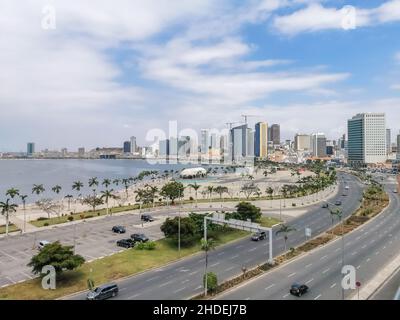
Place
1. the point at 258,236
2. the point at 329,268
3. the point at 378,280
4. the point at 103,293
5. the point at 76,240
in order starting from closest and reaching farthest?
the point at 103,293, the point at 378,280, the point at 329,268, the point at 76,240, the point at 258,236

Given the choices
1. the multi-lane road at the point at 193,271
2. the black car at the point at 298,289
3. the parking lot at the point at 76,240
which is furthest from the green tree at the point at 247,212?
the black car at the point at 298,289

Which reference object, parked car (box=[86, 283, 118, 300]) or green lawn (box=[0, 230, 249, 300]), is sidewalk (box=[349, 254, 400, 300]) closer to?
green lawn (box=[0, 230, 249, 300])

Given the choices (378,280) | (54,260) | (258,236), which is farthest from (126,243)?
(378,280)

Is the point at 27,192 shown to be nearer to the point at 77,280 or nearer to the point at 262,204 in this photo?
the point at 262,204

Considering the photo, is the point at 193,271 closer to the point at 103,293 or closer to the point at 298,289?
the point at 103,293

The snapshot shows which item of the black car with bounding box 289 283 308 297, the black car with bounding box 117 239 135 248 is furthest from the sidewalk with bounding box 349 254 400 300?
the black car with bounding box 117 239 135 248

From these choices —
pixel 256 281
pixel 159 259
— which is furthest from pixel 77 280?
pixel 256 281

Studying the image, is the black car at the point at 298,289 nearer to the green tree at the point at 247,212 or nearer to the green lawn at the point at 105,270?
the green lawn at the point at 105,270

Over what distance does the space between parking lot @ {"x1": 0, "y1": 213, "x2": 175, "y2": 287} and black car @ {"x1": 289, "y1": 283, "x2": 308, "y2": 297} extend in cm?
3040

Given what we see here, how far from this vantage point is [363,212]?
92062 millimetres

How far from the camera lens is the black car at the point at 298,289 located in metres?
39.9

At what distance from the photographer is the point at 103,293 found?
39719 millimetres

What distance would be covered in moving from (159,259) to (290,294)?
2208 cm

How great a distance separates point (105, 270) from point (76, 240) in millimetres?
19171
